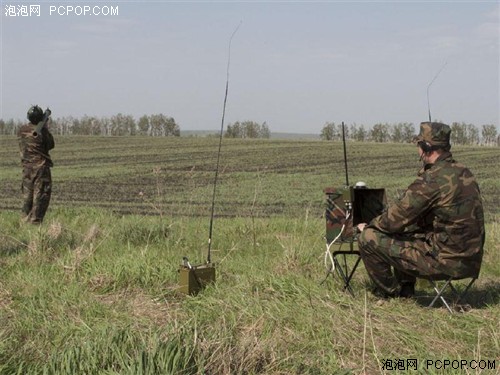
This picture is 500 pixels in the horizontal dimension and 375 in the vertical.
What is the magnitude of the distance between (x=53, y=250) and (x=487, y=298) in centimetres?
486

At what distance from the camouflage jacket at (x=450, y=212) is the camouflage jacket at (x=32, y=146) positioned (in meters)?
6.98

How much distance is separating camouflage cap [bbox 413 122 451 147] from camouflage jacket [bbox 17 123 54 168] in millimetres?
6996

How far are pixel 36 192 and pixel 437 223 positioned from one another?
711cm

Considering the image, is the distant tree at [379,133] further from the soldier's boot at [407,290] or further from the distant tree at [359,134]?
the soldier's boot at [407,290]

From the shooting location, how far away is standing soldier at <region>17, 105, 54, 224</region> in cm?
995

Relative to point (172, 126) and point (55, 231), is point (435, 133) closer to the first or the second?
point (55, 231)

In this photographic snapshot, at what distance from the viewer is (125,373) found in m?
3.05

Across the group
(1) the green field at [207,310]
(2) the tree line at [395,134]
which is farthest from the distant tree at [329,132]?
(1) the green field at [207,310]

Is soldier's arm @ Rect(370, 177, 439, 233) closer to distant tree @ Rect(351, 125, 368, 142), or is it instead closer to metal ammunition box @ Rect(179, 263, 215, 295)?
metal ammunition box @ Rect(179, 263, 215, 295)

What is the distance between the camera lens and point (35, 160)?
10.1 meters

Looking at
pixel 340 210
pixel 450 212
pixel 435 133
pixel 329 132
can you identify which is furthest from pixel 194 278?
pixel 329 132

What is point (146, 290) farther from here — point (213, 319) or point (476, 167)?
point (476, 167)

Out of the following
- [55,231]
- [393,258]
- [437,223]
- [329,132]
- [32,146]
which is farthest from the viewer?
[329,132]

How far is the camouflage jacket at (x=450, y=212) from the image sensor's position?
16.5 feet
